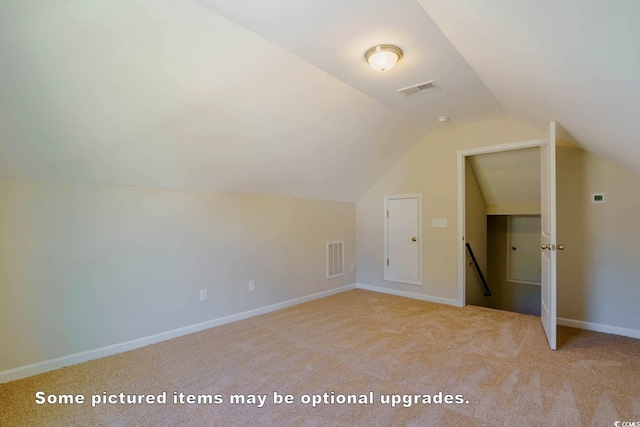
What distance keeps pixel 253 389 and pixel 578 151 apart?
150 inches

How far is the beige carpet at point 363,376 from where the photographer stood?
183 cm

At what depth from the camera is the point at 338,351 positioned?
271 cm

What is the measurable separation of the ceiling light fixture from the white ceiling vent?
0.58 meters

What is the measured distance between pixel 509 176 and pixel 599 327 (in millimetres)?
2095

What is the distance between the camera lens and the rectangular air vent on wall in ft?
15.5

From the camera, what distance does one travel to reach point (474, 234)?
4.71m

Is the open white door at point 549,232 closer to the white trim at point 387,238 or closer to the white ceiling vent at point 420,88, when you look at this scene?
the white ceiling vent at point 420,88

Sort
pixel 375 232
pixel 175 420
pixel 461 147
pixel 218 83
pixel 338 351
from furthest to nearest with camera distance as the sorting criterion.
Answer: pixel 375 232 < pixel 461 147 < pixel 338 351 < pixel 218 83 < pixel 175 420

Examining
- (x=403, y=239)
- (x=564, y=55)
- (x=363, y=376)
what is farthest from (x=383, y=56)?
(x=403, y=239)

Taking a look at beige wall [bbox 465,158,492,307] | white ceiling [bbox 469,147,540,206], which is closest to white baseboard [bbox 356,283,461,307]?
beige wall [bbox 465,158,492,307]

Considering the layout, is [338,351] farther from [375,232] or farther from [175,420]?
[375,232]

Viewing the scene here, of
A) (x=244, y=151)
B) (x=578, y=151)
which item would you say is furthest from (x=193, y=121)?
(x=578, y=151)

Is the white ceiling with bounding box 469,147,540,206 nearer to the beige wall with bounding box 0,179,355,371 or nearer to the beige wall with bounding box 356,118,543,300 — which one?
the beige wall with bounding box 356,118,543,300

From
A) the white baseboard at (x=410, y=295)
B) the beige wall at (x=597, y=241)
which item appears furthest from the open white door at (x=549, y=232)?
the white baseboard at (x=410, y=295)
